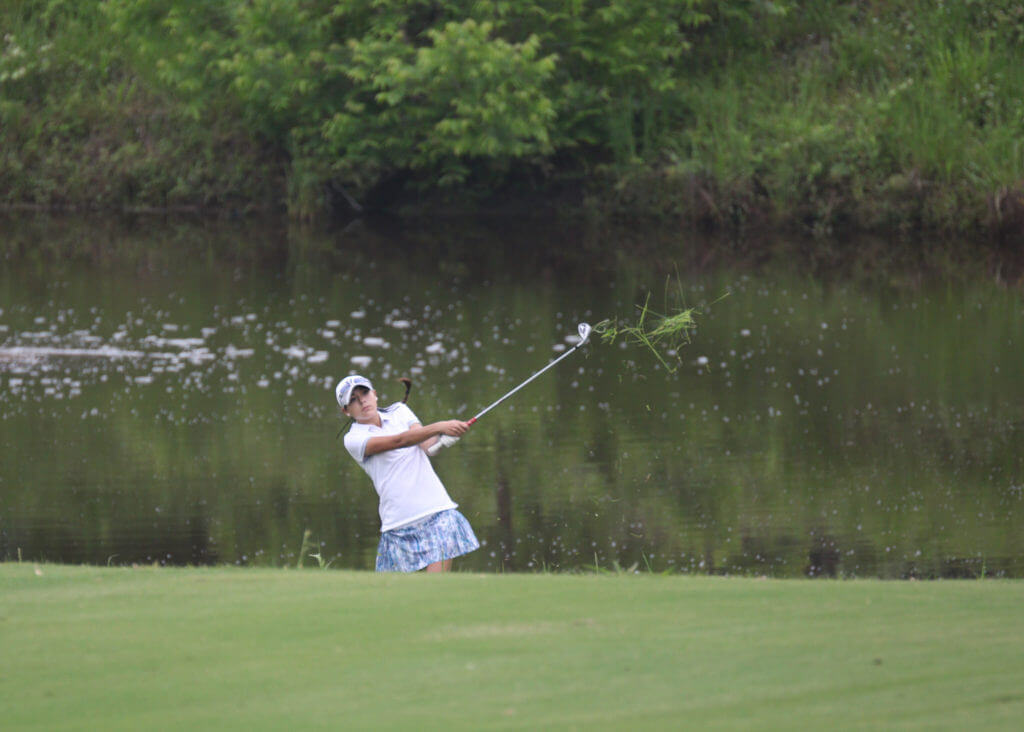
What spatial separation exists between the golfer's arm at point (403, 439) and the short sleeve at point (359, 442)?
0.03 meters

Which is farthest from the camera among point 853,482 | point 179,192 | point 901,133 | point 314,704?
point 179,192

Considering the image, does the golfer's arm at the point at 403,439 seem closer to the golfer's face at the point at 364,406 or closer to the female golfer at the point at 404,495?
the female golfer at the point at 404,495

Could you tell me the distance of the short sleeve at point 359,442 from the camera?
8.56m

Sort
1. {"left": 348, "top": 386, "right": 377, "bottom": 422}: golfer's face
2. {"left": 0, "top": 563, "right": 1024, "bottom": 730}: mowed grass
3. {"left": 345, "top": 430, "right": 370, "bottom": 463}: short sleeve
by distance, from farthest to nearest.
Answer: {"left": 348, "top": 386, "right": 377, "bottom": 422}: golfer's face
{"left": 345, "top": 430, "right": 370, "bottom": 463}: short sleeve
{"left": 0, "top": 563, "right": 1024, "bottom": 730}: mowed grass

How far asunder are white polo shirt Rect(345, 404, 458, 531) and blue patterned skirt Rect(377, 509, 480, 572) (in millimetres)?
56

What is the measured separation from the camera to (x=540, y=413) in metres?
16.1

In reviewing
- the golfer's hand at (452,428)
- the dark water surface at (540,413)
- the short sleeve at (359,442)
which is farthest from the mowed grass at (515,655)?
the dark water surface at (540,413)

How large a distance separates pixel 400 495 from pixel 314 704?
154 inches

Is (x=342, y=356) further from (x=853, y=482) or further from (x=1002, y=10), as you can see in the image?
(x=1002, y=10)

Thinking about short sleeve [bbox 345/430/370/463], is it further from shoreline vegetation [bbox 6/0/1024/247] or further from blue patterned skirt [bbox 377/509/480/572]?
shoreline vegetation [bbox 6/0/1024/247]

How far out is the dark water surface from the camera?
37.9 ft

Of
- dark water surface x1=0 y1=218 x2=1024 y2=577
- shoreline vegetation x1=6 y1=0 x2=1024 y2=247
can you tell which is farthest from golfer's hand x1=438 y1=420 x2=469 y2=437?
shoreline vegetation x1=6 y1=0 x2=1024 y2=247

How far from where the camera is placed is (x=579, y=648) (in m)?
5.37

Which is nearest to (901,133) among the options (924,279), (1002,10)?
(1002,10)
